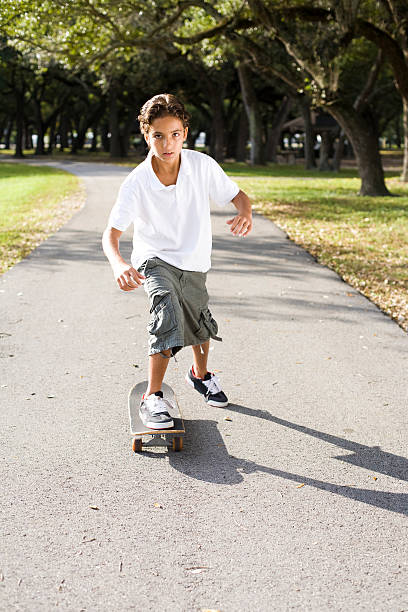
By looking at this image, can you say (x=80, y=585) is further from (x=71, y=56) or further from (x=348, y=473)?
(x=71, y=56)

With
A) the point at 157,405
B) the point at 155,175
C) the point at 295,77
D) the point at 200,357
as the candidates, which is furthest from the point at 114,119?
the point at 157,405

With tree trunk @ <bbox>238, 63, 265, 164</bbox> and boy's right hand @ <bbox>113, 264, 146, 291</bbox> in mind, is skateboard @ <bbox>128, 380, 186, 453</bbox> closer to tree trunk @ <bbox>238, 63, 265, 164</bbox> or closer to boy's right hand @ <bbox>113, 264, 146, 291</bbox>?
boy's right hand @ <bbox>113, 264, 146, 291</bbox>

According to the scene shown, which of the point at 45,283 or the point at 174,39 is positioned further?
the point at 174,39

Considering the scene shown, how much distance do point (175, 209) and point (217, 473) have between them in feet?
4.50

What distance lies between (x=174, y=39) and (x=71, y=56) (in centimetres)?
288

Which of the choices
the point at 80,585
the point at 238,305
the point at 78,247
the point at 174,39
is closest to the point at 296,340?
the point at 238,305

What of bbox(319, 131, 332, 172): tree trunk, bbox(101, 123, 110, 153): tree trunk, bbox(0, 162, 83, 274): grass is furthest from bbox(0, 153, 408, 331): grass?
bbox(101, 123, 110, 153): tree trunk

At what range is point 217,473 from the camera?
357 centimetres

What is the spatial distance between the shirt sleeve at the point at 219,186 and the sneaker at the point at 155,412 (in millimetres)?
1126

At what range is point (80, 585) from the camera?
261 cm

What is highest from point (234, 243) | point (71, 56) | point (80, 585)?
point (71, 56)

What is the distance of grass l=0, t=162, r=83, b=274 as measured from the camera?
11.1 m

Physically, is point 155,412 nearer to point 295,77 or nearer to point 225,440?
point 225,440

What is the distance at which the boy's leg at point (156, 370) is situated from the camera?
3955 millimetres
